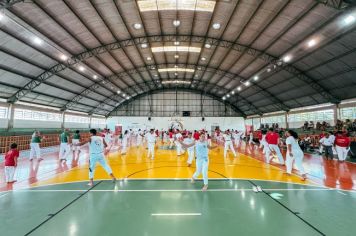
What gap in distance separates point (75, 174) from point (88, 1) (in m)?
12.8

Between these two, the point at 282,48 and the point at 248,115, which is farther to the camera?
the point at 248,115

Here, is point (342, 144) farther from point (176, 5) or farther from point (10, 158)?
point (10, 158)

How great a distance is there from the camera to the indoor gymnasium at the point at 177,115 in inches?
191

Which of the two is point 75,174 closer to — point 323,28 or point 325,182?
point 325,182

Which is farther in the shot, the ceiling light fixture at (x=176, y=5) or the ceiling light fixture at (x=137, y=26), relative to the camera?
the ceiling light fixture at (x=137, y=26)

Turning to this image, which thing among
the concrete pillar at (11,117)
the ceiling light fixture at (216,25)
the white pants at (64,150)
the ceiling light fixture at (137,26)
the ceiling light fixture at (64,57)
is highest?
the ceiling light fixture at (216,25)

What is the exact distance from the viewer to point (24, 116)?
82.5 feet

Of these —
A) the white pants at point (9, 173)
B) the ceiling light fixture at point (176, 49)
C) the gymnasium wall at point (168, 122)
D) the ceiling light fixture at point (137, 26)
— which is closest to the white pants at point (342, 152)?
the white pants at point (9, 173)

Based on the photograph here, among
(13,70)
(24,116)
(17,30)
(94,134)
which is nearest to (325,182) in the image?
(94,134)

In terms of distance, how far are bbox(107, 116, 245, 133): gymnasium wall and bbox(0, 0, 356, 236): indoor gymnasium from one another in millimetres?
249

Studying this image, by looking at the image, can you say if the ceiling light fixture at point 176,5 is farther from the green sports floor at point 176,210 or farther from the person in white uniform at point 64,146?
the green sports floor at point 176,210

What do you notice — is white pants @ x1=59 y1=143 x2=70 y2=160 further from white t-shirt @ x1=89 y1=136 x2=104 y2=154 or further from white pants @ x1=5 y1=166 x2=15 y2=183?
white t-shirt @ x1=89 y1=136 x2=104 y2=154

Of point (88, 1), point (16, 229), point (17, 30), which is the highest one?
point (88, 1)

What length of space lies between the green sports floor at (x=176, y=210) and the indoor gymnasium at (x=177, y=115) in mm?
47
